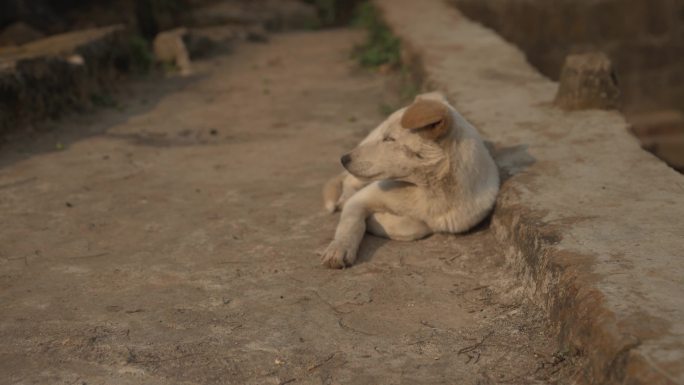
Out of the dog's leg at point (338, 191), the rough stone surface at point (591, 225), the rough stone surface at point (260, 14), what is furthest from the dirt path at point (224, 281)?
the rough stone surface at point (260, 14)

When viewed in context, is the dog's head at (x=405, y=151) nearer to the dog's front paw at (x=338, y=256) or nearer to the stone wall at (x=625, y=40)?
the dog's front paw at (x=338, y=256)

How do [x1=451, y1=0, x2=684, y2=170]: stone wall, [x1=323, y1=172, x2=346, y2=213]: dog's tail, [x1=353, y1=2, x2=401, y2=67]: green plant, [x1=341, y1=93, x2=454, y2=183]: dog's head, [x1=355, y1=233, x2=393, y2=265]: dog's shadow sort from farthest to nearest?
1. [x1=451, y1=0, x2=684, y2=170]: stone wall
2. [x1=353, y1=2, x2=401, y2=67]: green plant
3. [x1=323, y1=172, x2=346, y2=213]: dog's tail
4. [x1=355, y1=233, x2=393, y2=265]: dog's shadow
5. [x1=341, y1=93, x2=454, y2=183]: dog's head

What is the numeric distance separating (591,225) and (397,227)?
1184 mm

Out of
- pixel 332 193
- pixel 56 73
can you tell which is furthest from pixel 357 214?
pixel 56 73

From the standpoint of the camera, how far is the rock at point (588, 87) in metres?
6.07

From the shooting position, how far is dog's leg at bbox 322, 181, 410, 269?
4539 millimetres

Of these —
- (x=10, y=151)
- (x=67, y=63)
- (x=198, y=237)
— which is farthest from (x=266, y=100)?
(x=198, y=237)

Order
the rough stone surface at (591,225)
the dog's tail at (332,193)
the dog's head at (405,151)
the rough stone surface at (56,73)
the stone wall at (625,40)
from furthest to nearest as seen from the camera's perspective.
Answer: the stone wall at (625,40) < the rough stone surface at (56,73) < the dog's tail at (332,193) < the dog's head at (405,151) < the rough stone surface at (591,225)

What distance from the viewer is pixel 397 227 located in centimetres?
485

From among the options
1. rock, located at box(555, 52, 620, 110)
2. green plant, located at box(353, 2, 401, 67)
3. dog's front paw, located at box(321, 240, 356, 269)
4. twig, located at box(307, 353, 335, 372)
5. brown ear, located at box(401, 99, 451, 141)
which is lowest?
green plant, located at box(353, 2, 401, 67)

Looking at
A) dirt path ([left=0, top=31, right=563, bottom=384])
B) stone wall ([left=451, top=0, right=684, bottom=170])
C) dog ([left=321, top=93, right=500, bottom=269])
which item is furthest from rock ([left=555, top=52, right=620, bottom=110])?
stone wall ([left=451, top=0, right=684, bottom=170])

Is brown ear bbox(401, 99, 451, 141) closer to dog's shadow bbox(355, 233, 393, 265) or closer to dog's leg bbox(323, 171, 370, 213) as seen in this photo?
dog's shadow bbox(355, 233, 393, 265)

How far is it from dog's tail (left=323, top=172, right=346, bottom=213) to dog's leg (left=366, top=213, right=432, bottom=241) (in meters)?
0.48

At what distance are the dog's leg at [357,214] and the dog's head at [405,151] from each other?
182mm
